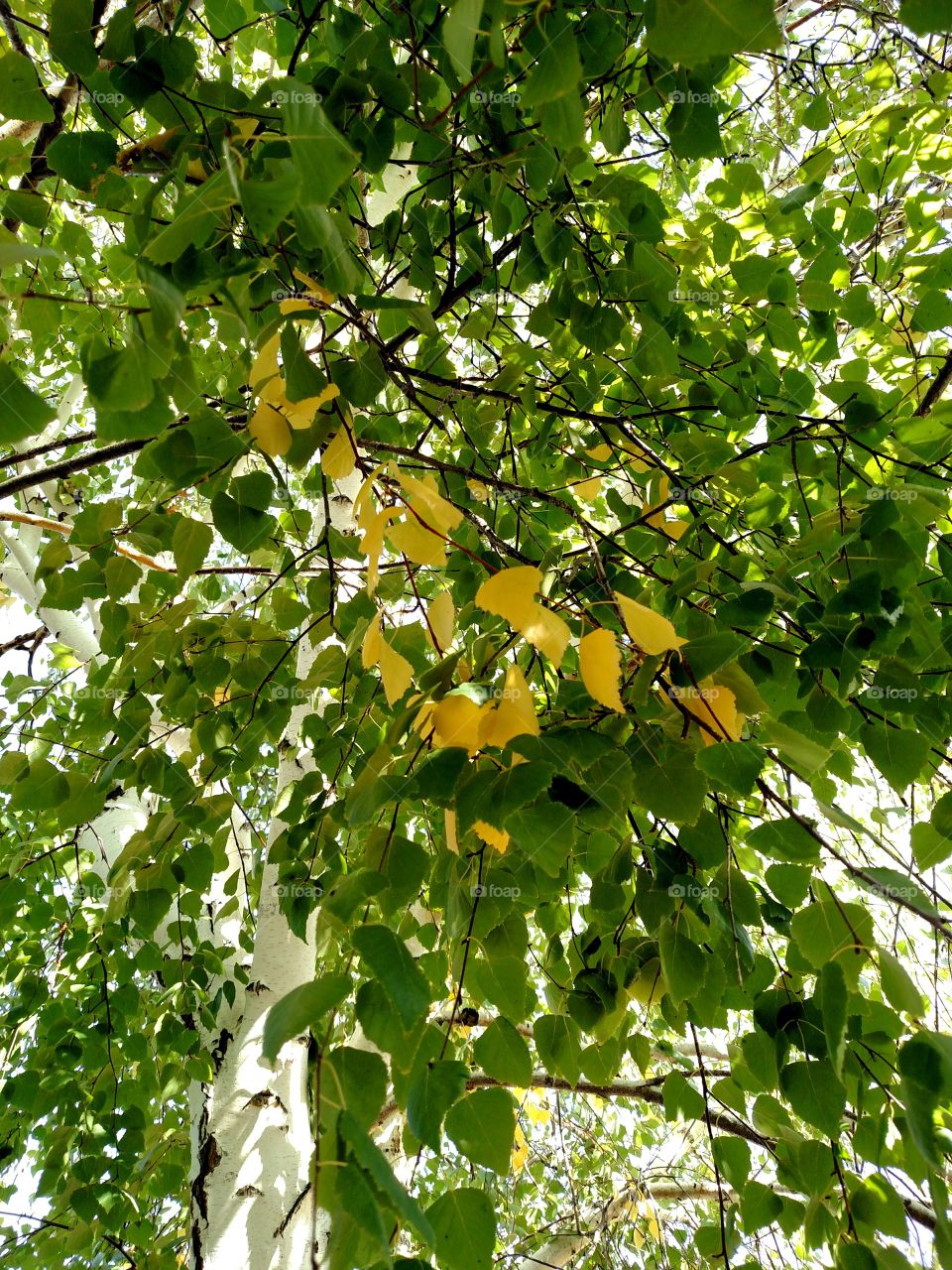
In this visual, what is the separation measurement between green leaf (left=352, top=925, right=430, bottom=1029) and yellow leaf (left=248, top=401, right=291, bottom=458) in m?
0.51

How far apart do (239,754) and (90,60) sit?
1.04 m

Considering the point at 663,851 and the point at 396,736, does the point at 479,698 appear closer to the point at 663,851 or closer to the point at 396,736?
the point at 396,736

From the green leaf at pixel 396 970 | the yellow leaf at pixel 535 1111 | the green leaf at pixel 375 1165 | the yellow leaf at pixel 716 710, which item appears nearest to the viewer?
the green leaf at pixel 375 1165

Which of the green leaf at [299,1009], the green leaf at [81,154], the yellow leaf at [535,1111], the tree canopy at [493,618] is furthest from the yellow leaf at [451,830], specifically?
the yellow leaf at [535,1111]

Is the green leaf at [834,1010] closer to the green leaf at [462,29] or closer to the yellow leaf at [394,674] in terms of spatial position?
the yellow leaf at [394,674]

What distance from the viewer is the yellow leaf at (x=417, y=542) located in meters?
0.80

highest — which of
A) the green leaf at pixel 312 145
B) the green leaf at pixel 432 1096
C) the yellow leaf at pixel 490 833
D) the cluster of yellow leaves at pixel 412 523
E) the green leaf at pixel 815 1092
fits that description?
the green leaf at pixel 312 145

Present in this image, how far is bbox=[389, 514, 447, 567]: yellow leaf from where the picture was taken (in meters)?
0.80

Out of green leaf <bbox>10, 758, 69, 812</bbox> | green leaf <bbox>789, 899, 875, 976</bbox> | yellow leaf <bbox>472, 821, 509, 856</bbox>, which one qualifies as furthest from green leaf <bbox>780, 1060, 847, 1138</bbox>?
green leaf <bbox>10, 758, 69, 812</bbox>

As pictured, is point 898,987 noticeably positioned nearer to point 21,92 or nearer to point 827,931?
point 827,931

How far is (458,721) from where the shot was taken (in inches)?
28.7

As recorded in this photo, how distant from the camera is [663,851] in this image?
1.03 metres

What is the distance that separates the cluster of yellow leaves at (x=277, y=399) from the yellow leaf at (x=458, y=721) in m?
0.34

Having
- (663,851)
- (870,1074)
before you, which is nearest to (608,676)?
(663,851)
